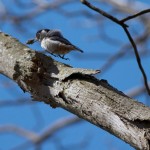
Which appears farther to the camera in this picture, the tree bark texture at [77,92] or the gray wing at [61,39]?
the gray wing at [61,39]

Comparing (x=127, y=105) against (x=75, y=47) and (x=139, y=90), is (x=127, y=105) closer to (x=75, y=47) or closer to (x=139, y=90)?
(x=75, y=47)

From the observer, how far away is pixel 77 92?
944 mm

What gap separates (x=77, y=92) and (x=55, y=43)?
25 centimetres

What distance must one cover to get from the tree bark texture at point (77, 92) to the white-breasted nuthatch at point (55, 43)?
3.0 inches

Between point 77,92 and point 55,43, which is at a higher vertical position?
point 55,43

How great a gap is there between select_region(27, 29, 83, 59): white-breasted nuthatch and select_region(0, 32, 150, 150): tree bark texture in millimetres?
76

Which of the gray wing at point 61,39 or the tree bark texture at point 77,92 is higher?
the gray wing at point 61,39

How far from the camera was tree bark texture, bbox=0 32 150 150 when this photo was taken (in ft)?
2.76

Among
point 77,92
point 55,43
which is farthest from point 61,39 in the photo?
point 77,92

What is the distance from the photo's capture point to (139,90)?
3.74 metres

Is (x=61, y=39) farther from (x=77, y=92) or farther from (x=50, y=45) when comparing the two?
(x=77, y=92)

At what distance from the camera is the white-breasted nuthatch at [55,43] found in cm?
116

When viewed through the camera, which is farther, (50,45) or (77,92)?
(50,45)

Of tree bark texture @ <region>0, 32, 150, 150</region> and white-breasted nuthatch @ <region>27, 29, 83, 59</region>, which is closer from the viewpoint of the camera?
tree bark texture @ <region>0, 32, 150, 150</region>
